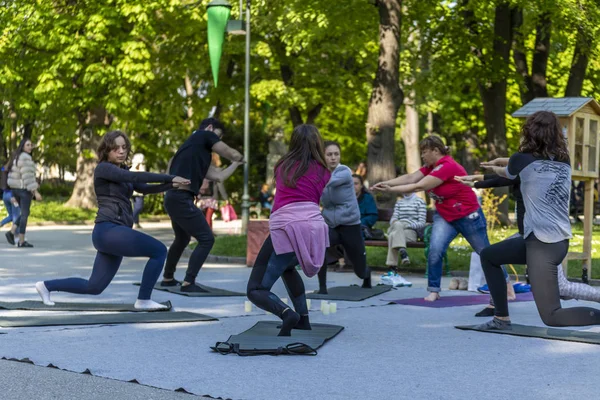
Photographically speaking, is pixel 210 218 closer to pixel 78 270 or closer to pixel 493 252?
pixel 78 270

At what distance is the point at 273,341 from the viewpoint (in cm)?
828

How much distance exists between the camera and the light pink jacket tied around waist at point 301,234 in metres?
A: 8.34

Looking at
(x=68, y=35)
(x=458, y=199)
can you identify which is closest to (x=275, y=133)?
(x=68, y=35)

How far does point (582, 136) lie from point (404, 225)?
2838 mm

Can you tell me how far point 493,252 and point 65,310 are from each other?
4.16m

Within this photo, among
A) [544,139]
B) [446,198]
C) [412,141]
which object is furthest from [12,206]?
[412,141]

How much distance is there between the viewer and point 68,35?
31.8m

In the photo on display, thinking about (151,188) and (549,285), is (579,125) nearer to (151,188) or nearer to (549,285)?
(151,188)

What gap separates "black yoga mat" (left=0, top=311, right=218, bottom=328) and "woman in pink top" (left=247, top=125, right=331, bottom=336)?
151cm

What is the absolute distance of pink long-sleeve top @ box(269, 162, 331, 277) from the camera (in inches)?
328

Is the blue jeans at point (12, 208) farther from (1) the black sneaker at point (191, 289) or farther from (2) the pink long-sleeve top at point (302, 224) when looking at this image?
(2) the pink long-sleeve top at point (302, 224)

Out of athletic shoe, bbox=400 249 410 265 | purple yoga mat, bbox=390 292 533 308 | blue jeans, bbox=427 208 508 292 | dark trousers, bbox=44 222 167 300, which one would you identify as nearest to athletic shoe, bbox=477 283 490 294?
purple yoga mat, bbox=390 292 533 308

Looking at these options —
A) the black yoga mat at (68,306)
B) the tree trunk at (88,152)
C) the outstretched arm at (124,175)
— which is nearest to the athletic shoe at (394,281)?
the black yoga mat at (68,306)

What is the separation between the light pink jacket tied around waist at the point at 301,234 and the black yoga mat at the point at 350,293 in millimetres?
3703
